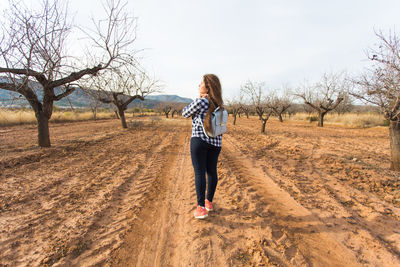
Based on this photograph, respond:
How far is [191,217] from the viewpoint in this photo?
2383mm

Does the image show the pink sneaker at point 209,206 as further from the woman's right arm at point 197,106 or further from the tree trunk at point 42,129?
the tree trunk at point 42,129

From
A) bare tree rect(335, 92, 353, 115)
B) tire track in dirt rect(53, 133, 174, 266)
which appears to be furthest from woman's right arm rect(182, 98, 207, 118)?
bare tree rect(335, 92, 353, 115)

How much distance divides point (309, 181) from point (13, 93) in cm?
880

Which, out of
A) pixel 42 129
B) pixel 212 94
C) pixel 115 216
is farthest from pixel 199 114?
pixel 42 129

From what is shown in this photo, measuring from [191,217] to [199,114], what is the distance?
1.43 m

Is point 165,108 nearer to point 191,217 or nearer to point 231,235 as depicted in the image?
point 191,217

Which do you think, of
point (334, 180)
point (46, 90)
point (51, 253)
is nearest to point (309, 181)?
point (334, 180)

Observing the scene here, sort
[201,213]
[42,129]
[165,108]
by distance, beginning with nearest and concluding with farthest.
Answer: [201,213], [42,129], [165,108]

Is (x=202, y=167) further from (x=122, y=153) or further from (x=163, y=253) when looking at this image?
(x=122, y=153)

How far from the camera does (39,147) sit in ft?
20.7

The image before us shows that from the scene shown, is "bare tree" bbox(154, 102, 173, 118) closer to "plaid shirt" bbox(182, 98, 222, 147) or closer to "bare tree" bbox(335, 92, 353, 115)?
"bare tree" bbox(335, 92, 353, 115)

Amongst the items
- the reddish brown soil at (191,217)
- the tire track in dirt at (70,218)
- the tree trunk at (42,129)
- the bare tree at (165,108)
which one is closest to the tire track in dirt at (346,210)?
the reddish brown soil at (191,217)

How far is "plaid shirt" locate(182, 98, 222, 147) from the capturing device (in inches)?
76.2

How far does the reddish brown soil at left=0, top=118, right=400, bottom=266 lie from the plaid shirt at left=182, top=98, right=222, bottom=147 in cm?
111
